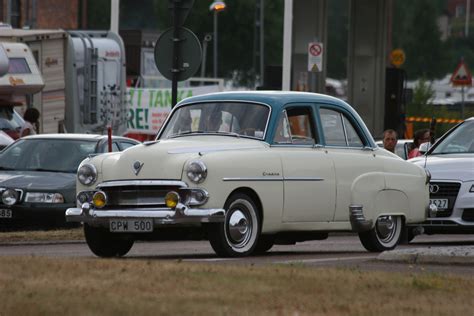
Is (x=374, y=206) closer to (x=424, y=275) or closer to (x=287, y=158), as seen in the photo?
(x=287, y=158)

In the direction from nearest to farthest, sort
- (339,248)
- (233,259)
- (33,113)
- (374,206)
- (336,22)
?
(233,259), (374,206), (339,248), (33,113), (336,22)

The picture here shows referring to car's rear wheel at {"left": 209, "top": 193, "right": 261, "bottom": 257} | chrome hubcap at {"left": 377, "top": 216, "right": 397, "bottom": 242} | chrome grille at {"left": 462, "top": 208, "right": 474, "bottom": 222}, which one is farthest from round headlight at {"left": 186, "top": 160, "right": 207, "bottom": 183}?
chrome grille at {"left": 462, "top": 208, "right": 474, "bottom": 222}

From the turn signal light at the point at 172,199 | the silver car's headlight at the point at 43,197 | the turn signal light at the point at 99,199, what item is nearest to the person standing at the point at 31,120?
the silver car's headlight at the point at 43,197

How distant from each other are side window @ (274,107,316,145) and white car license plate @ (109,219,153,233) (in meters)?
1.72

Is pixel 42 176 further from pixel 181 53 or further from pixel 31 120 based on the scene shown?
pixel 31 120

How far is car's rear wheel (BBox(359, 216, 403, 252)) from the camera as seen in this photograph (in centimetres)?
1705

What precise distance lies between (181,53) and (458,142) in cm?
384

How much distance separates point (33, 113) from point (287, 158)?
51.9 ft

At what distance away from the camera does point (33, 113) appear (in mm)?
30906

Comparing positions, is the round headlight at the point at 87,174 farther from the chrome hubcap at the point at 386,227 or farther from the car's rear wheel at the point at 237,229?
the chrome hubcap at the point at 386,227

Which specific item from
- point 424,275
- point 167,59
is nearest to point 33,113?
point 167,59

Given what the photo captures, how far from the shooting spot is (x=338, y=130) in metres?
16.8

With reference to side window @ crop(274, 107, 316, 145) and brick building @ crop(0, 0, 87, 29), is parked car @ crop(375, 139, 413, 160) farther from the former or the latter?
brick building @ crop(0, 0, 87, 29)

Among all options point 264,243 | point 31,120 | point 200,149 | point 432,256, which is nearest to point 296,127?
point 264,243
